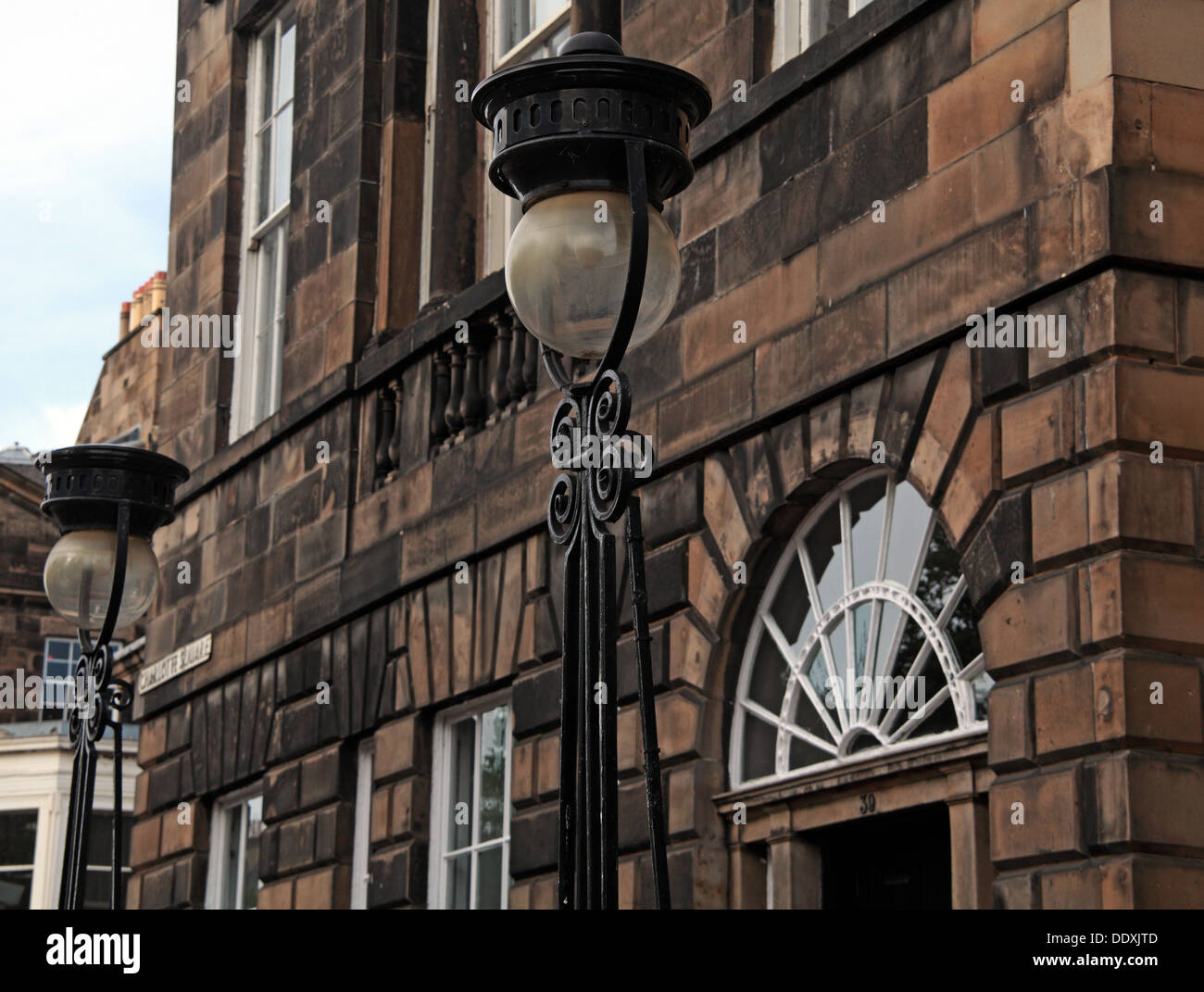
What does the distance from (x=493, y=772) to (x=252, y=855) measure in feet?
11.2

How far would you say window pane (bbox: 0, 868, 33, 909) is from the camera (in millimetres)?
28131

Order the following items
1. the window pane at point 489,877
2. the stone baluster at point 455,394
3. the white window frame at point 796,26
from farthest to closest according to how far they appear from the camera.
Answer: the stone baluster at point 455,394 < the window pane at point 489,877 < the white window frame at point 796,26

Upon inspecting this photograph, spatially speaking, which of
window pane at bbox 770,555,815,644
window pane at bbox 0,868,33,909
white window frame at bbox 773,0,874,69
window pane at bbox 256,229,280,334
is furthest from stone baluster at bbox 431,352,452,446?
window pane at bbox 0,868,33,909

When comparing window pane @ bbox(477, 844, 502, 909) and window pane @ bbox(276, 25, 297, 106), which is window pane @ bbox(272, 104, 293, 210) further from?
window pane @ bbox(477, 844, 502, 909)

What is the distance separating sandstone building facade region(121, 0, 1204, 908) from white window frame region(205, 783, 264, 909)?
6cm

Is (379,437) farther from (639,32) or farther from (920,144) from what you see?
(920,144)

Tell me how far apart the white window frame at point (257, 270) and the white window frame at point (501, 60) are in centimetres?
252

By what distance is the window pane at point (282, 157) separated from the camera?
15781mm

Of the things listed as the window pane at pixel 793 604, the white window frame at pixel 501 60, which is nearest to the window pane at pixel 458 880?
the window pane at pixel 793 604

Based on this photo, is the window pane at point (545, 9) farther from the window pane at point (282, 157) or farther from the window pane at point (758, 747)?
the window pane at point (758, 747)

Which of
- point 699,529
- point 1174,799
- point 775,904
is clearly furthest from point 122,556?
point 1174,799

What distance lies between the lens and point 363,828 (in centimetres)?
1303

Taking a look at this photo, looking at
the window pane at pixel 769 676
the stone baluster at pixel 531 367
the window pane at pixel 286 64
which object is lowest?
the window pane at pixel 769 676

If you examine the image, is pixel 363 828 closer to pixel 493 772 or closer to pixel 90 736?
pixel 493 772
